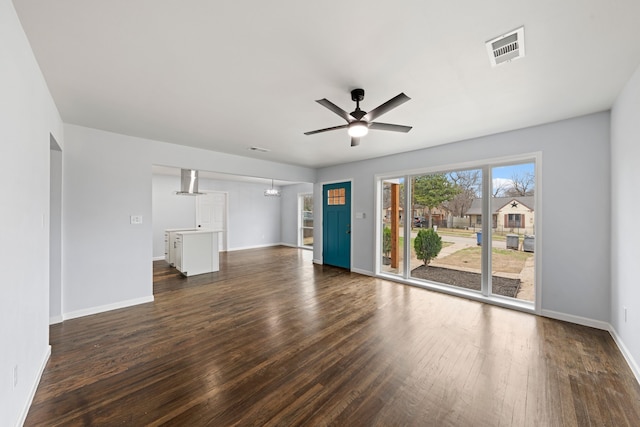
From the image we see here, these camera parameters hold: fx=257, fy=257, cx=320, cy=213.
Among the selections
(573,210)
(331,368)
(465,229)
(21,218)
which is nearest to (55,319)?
(21,218)

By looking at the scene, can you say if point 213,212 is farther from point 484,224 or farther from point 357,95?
point 484,224

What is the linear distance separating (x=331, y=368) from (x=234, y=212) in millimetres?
7394

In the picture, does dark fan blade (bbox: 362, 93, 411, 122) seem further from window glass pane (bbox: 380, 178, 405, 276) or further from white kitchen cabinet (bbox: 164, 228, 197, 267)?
white kitchen cabinet (bbox: 164, 228, 197, 267)

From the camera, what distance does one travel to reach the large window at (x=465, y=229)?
361 cm

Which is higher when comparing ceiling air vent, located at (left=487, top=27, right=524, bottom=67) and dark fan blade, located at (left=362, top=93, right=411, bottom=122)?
ceiling air vent, located at (left=487, top=27, right=524, bottom=67)

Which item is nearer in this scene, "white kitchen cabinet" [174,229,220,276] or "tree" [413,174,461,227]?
"tree" [413,174,461,227]

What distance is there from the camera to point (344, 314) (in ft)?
11.0

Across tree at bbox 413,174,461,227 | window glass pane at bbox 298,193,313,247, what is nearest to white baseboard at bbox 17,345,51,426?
tree at bbox 413,174,461,227

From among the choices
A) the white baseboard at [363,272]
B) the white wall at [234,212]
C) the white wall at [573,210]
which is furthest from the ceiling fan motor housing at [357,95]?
the white wall at [234,212]

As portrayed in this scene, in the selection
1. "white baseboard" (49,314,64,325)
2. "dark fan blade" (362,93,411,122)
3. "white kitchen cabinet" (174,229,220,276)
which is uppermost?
"dark fan blade" (362,93,411,122)

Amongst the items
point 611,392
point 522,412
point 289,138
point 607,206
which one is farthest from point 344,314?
point 607,206

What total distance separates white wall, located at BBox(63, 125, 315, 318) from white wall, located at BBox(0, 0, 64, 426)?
4.13 ft

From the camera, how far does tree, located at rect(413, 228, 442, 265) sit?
4551 millimetres

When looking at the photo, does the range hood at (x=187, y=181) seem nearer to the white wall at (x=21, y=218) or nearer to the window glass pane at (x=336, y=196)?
the window glass pane at (x=336, y=196)
